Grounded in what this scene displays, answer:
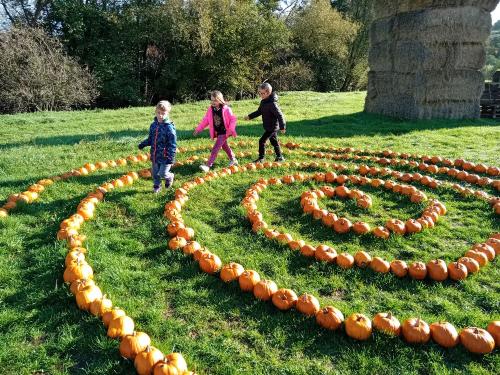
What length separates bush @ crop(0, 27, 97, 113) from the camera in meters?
21.8

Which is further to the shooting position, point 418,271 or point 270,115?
point 270,115

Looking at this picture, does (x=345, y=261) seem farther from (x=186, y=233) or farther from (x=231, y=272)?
(x=186, y=233)

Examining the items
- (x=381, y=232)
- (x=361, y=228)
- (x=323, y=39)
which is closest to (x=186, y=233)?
(x=361, y=228)

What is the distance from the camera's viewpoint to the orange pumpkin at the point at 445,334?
12.3ft

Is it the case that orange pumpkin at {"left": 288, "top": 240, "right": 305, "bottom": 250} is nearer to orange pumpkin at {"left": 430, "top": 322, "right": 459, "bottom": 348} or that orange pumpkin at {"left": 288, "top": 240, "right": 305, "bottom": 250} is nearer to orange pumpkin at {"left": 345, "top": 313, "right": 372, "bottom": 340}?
orange pumpkin at {"left": 345, "top": 313, "right": 372, "bottom": 340}

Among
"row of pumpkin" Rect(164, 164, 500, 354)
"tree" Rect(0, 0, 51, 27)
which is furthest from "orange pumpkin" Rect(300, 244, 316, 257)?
"tree" Rect(0, 0, 51, 27)

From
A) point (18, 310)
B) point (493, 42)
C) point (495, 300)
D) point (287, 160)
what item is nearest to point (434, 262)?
point (495, 300)

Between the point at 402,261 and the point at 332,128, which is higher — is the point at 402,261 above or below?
below

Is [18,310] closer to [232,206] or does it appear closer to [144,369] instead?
[144,369]

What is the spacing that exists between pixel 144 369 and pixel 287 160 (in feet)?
24.8

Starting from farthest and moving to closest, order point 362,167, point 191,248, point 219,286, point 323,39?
point 323,39, point 362,167, point 191,248, point 219,286

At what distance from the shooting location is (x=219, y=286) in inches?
186

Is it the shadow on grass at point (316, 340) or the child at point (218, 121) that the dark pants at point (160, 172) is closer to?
the child at point (218, 121)

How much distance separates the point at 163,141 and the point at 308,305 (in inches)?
177
